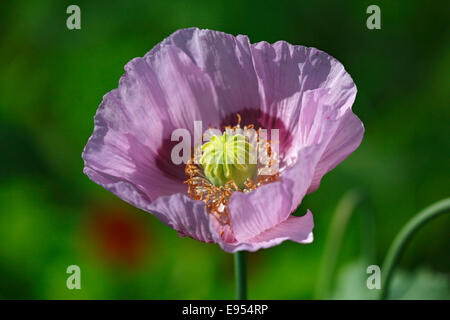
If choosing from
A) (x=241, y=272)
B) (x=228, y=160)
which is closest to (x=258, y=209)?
(x=241, y=272)

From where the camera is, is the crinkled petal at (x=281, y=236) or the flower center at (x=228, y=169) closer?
Answer: the crinkled petal at (x=281, y=236)

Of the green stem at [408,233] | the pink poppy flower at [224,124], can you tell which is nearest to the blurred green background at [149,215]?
the green stem at [408,233]

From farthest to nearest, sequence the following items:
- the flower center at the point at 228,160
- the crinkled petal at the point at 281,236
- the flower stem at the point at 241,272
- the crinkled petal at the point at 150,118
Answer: the flower center at the point at 228,160 → the crinkled petal at the point at 150,118 → the flower stem at the point at 241,272 → the crinkled petal at the point at 281,236

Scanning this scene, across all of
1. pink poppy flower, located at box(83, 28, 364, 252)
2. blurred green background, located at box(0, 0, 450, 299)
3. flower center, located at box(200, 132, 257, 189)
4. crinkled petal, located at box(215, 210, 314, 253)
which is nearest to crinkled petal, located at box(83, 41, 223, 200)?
pink poppy flower, located at box(83, 28, 364, 252)

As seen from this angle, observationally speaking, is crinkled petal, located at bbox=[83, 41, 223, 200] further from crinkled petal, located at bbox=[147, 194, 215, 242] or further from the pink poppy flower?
crinkled petal, located at bbox=[147, 194, 215, 242]

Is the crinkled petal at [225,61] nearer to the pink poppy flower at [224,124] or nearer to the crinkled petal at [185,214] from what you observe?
the pink poppy flower at [224,124]
